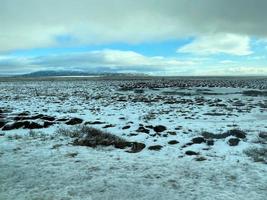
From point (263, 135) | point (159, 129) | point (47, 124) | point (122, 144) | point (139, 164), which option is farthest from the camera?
point (47, 124)

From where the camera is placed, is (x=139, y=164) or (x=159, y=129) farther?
(x=159, y=129)

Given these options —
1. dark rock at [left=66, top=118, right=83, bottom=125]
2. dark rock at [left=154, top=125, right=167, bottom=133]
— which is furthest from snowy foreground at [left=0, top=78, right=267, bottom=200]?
dark rock at [left=66, top=118, right=83, bottom=125]

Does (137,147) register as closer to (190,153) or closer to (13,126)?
(190,153)

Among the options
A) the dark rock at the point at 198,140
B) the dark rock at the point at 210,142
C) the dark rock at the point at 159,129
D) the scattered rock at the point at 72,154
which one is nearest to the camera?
the scattered rock at the point at 72,154

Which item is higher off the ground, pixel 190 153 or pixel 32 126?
pixel 32 126

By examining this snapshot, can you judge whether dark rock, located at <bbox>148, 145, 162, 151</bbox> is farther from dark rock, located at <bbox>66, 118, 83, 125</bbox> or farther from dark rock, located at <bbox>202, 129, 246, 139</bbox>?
dark rock, located at <bbox>66, 118, 83, 125</bbox>

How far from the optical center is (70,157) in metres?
9.35

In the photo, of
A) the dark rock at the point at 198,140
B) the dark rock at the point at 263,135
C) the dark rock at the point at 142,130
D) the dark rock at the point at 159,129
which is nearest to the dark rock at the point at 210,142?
the dark rock at the point at 198,140

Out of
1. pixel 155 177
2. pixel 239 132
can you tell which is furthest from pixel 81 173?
pixel 239 132

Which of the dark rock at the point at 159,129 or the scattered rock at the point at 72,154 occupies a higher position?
the dark rock at the point at 159,129

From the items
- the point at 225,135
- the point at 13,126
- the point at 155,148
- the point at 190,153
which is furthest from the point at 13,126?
the point at 225,135

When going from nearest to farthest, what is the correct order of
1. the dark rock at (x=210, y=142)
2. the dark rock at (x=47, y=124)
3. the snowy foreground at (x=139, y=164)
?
the snowy foreground at (x=139, y=164)
the dark rock at (x=210, y=142)
the dark rock at (x=47, y=124)

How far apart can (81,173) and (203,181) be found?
3.01 meters

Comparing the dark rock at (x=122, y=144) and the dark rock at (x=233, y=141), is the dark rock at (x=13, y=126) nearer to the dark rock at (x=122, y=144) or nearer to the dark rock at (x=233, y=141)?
the dark rock at (x=122, y=144)
